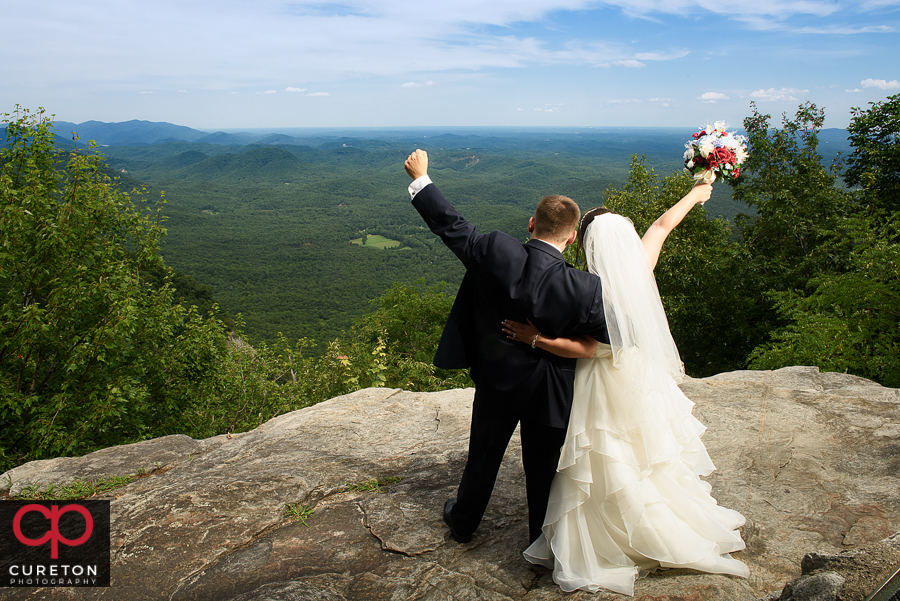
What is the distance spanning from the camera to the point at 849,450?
403 centimetres

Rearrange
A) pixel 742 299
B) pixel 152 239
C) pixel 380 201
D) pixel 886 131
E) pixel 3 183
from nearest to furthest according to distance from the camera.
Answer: pixel 3 183, pixel 152 239, pixel 886 131, pixel 742 299, pixel 380 201

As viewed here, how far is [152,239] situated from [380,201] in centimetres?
17652

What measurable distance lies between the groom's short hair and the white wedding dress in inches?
9.6

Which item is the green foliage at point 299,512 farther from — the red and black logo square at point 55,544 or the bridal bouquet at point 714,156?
the bridal bouquet at point 714,156

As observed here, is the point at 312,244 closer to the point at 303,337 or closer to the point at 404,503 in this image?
the point at 303,337

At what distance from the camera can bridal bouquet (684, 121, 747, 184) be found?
3.17 metres

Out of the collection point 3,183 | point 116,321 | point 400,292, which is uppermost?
point 3,183

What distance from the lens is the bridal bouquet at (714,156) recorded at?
3166mm

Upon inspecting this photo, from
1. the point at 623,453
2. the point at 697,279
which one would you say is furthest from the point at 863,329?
the point at 697,279

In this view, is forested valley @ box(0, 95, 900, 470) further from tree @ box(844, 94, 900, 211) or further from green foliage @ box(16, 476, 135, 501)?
green foliage @ box(16, 476, 135, 501)

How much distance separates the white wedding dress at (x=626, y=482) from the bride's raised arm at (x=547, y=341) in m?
0.11

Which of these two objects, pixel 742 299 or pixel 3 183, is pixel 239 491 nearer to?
pixel 3 183

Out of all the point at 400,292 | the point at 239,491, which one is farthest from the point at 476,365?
the point at 400,292

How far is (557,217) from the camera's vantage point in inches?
99.3
